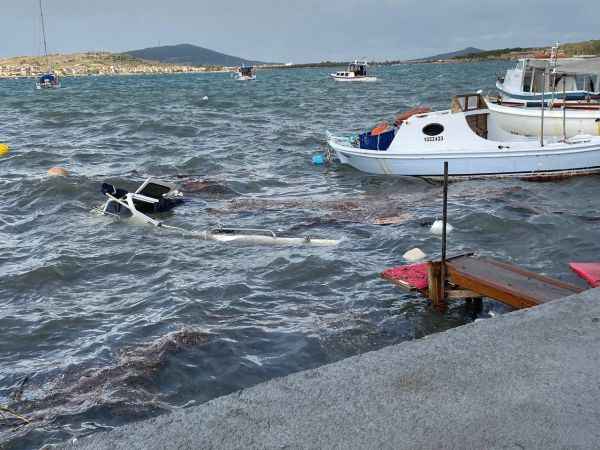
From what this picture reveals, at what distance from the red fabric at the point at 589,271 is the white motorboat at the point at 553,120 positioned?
9309 millimetres

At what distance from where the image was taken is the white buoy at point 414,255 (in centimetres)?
1126

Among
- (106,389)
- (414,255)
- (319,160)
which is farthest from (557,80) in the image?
(106,389)

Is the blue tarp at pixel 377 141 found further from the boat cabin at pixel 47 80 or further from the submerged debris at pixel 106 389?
the boat cabin at pixel 47 80

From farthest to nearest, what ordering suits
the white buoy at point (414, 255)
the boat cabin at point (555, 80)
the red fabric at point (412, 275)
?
1. the boat cabin at point (555, 80)
2. the white buoy at point (414, 255)
3. the red fabric at point (412, 275)

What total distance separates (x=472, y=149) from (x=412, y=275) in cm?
925

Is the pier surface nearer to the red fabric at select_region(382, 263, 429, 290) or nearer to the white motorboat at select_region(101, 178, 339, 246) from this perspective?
the red fabric at select_region(382, 263, 429, 290)

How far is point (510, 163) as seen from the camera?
17.2m

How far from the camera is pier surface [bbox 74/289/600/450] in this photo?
3510 mm

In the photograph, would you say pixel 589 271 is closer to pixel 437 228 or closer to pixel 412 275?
pixel 412 275

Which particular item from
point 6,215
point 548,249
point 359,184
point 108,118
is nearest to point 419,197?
point 359,184

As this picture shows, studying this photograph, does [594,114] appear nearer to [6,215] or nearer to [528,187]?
[528,187]

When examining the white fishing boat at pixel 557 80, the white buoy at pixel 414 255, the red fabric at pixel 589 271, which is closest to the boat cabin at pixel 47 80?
the white fishing boat at pixel 557 80

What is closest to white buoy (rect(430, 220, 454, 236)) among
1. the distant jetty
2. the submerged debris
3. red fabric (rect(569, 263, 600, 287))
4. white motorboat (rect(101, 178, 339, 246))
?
white motorboat (rect(101, 178, 339, 246))

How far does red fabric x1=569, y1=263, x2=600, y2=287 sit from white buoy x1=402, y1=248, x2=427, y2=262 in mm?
2497
